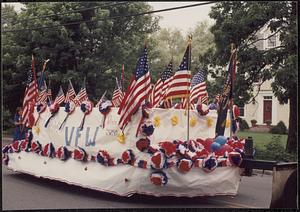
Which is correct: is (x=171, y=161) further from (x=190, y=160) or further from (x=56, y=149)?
(x=56, y=149)

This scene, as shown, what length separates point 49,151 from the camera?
378 inches

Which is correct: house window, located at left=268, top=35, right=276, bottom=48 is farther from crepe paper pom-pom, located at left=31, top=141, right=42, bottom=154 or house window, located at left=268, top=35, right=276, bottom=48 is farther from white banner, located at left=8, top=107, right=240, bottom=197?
crepe paper pom-pom, located at left=31, top=141, right=42, bottom=154

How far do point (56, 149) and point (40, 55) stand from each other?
9.55 metres

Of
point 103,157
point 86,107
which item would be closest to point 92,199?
point 103,157

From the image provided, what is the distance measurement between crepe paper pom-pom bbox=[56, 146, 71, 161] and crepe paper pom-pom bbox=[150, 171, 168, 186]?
2168 mm

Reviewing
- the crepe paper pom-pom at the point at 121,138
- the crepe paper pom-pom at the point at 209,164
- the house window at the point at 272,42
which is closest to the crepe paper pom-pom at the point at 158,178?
the crepe paper pom-pom at the point at 209,164

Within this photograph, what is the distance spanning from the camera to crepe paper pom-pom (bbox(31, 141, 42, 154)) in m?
A: 10.0

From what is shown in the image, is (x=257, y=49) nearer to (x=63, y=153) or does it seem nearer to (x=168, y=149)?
(x=63, y=153)

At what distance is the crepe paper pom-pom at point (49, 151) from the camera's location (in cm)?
954

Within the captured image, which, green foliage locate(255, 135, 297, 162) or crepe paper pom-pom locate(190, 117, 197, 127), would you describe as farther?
green foliage locate(255, 135, 297, 162)

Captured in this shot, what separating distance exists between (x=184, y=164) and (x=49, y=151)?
3.26 metres

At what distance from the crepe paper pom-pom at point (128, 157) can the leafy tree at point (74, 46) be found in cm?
987

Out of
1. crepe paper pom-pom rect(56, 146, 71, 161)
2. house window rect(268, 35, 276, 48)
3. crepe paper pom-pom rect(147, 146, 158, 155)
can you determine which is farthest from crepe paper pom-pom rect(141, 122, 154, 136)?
house window rect(268, 35, 276, 48)

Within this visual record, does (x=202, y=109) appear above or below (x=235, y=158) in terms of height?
above
